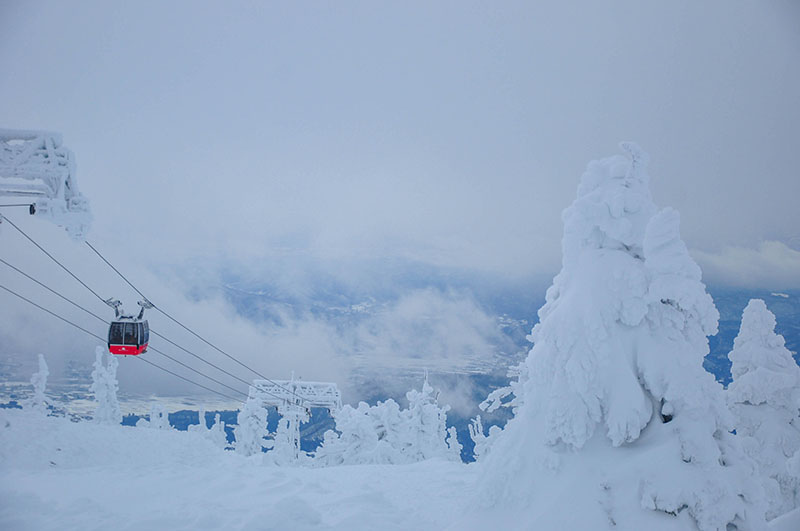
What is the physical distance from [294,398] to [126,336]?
104ft

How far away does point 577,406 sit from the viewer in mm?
9469

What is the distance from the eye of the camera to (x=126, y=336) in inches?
607

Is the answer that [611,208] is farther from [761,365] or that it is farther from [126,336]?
[126,336]

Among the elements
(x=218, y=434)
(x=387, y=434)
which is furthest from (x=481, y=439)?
(x=218, y=434)

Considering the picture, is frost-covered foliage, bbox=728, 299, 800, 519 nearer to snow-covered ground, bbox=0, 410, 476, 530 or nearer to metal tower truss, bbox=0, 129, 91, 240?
snow-covered ground, bbox=0, 410, 476, 530

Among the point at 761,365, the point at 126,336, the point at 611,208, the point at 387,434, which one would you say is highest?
the point at 611,208

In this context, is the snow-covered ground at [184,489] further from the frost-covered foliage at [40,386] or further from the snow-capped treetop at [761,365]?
the frost-covered foliage at [40,386]

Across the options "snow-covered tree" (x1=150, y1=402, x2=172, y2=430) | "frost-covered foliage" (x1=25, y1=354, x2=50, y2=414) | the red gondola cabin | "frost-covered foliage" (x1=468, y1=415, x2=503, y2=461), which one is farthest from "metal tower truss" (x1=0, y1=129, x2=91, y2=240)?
"snow-covered tree" (x1=150, y1=402, x2=172, y2=430)

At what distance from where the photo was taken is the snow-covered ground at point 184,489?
1261cm

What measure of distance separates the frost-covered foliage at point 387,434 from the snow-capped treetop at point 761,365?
75.9ft

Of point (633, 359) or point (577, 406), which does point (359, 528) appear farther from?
point (633, 359)

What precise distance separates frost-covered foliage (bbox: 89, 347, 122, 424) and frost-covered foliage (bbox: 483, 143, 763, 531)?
4746 cm

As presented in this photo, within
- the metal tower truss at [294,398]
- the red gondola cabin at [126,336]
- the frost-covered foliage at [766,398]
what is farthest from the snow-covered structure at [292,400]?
the frost-covered foliage at [766,398]

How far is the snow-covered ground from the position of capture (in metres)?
12.6
